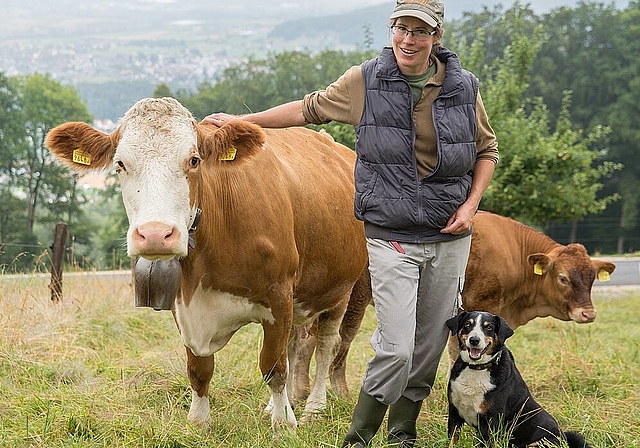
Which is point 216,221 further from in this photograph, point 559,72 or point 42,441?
point 559,72

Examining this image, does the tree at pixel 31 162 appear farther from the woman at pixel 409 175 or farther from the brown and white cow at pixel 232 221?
the woman at pixel 409 175

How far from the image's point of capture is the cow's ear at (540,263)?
7.86 meters

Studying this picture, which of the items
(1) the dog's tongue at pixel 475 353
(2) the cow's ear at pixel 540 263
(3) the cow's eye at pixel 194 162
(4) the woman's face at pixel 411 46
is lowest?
(2) the cow's ear at pixel 540 263

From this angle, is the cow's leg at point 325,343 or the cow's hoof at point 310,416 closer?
the cow's hoof at point 310,416

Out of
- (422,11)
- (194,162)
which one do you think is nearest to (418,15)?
(422,11)

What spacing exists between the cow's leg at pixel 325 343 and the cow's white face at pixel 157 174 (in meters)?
2.44

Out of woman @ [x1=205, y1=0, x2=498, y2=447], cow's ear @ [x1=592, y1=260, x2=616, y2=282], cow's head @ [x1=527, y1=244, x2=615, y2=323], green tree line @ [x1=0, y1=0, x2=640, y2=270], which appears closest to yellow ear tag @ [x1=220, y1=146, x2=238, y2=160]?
woman @ [x1=205, y1=0, x2=498, y2=447]

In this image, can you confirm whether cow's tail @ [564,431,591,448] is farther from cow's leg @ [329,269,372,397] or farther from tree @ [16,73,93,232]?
tree @ [16,73,93,232]

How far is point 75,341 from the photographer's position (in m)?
7.37

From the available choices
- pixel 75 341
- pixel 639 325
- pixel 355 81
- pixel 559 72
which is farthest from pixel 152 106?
pixel 559 72

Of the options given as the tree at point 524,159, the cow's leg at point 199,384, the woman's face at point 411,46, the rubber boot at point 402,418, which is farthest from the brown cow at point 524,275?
the tree at point 524,159

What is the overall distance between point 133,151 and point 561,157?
1619 centimetres

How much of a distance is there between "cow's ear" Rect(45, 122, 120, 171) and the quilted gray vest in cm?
130

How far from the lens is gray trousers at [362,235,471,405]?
4082 millimetres
